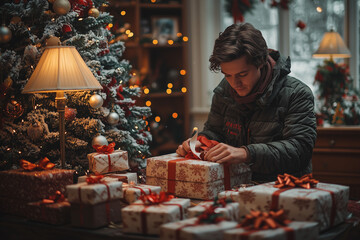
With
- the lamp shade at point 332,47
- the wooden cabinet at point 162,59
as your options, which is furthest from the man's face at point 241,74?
the wooden cabinet at point 162,59

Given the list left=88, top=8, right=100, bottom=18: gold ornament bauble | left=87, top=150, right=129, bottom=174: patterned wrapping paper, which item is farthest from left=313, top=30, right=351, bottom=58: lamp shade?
left=87, top=150, right=129, bottom=174: patterned wrapping paper

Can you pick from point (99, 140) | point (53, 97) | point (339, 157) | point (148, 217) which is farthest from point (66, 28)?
point (339, 157)

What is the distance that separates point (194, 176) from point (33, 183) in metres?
0.58

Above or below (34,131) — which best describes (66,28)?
above

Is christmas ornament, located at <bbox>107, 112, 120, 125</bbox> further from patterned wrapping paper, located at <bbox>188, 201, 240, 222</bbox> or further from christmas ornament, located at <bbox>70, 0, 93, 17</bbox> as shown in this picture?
patterned wrapping paper, located at <bbox>188, 201, 240, 222</bbox>

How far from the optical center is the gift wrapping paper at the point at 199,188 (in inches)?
69.4

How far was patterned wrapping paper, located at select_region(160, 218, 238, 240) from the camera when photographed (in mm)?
1234

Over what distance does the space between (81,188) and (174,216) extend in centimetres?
30

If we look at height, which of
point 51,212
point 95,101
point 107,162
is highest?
point 95,101

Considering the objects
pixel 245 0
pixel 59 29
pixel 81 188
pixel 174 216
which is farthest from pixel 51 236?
pixel 245 0

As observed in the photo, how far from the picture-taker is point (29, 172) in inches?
65.8

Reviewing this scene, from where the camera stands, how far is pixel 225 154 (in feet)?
5.90

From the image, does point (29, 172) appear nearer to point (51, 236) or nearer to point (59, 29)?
point (51, 236)

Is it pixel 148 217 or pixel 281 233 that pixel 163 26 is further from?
pixel 281 233
